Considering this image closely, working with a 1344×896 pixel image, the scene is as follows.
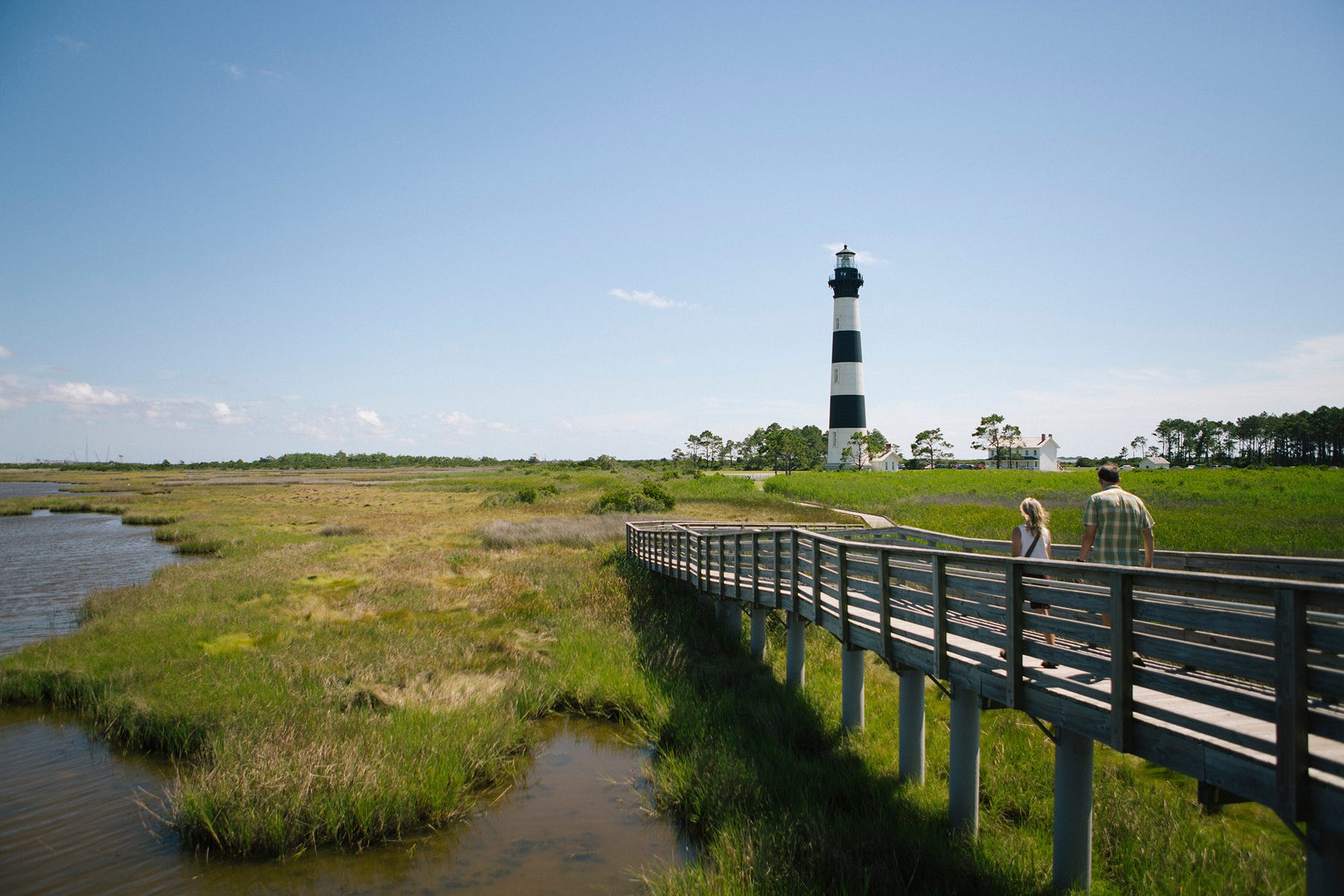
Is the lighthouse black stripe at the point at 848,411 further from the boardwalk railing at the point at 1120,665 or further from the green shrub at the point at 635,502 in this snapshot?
the boardwalk railing at the point at 1120,665

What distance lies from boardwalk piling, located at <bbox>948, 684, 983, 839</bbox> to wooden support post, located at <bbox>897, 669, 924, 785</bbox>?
0.90m

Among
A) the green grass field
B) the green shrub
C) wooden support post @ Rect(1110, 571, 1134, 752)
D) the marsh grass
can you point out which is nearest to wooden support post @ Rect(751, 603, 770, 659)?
the green grass field

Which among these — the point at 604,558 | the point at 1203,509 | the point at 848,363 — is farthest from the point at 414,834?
the point at 848,363

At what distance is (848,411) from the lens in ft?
217

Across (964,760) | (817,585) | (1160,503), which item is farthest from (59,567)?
(1160,503)

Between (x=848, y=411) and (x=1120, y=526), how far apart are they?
60.1 metres

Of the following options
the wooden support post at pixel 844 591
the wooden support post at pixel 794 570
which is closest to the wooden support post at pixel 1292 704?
the wooden support post at pixel 844 591

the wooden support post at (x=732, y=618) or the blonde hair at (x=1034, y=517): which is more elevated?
the blonde hair at (x=1034, y=517)

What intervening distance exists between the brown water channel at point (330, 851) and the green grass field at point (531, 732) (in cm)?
31

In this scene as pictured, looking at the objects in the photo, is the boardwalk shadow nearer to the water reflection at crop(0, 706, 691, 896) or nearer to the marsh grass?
the water reflection at crop(0, 706, 691, 896)

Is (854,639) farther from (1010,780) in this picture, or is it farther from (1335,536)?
(1335,536)

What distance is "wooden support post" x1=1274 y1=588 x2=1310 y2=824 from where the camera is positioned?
3.67 m

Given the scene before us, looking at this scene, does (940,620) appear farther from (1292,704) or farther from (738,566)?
(738,566)

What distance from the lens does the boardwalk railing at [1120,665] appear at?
12.1 feet
